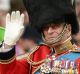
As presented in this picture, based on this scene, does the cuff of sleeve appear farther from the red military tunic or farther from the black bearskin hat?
the black bearskin hat

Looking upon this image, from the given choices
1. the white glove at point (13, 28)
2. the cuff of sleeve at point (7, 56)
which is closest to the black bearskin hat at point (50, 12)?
the white glove at point (13, 28)

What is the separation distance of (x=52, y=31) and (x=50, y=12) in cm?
20

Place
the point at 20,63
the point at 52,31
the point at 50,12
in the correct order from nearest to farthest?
the point at 52,31 → the point at 50,12 → the point at 20,63

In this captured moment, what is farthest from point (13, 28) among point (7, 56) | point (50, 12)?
point (50, 12)

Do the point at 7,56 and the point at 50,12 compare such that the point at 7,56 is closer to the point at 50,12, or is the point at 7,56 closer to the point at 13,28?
the point at 13,28

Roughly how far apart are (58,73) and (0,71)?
57cm

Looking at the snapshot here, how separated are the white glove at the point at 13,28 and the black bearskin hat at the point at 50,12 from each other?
149 millimetres

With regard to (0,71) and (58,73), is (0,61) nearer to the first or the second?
(0,71)

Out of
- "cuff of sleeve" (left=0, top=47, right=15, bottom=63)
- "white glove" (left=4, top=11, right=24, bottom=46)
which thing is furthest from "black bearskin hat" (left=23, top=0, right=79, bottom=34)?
"cuff of sleeve" (left=0, top=47, right=15, bottom=63)

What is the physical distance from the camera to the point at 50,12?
20.5ft

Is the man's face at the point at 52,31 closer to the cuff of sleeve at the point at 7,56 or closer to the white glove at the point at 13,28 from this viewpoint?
the white glove at the point at 13,28

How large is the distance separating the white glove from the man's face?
0.24 metres

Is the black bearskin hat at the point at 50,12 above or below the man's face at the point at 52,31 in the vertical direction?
above

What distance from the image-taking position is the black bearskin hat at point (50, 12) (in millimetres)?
6250
